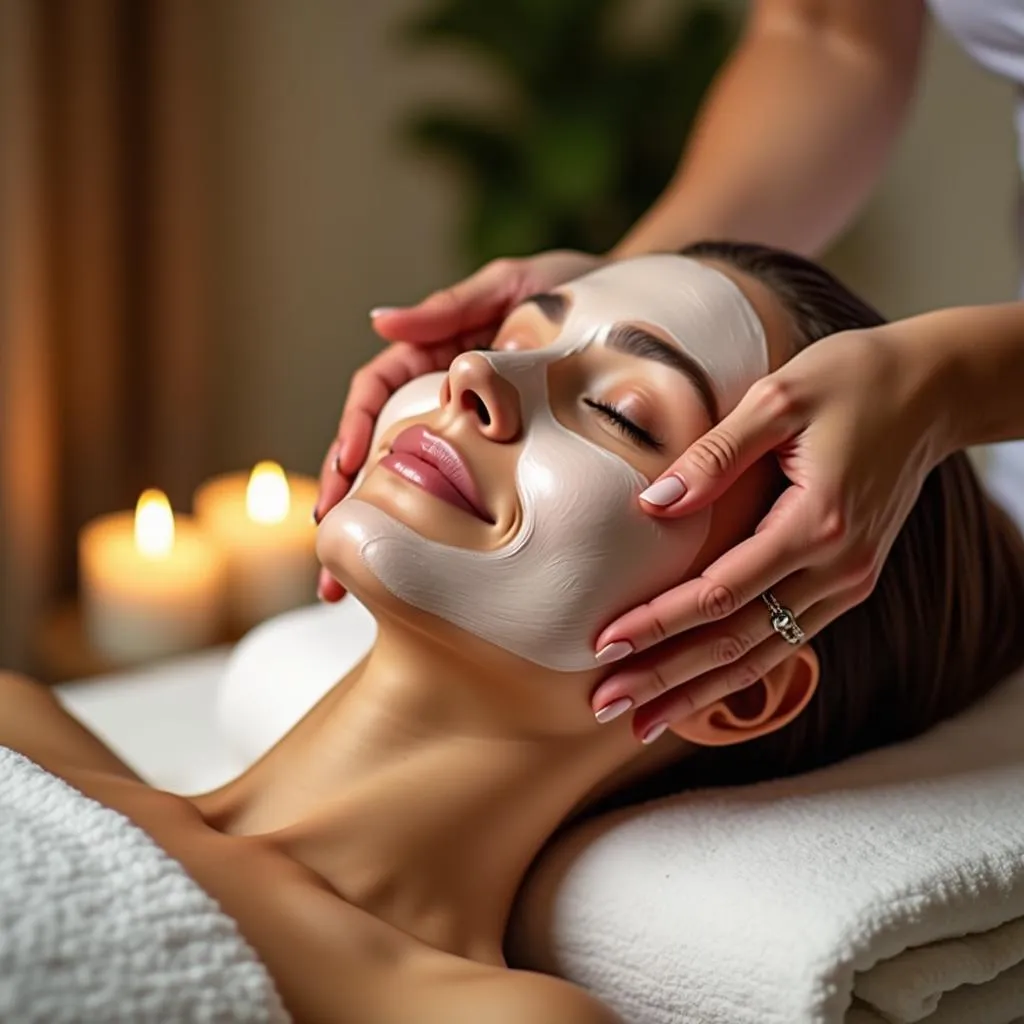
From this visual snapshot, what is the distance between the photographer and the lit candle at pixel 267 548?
242cm

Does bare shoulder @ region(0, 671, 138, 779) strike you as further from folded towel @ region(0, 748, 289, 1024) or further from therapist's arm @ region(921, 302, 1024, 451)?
therapist's arm @ region(921, 302, 1024, 451)

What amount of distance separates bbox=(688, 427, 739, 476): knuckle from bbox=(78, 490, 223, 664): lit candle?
4.88 feet

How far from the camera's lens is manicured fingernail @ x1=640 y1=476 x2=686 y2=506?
3.26 ft

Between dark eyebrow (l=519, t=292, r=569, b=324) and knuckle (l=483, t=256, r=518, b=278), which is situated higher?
dark eyebrow (l=519, t=292, r=569, b=324)

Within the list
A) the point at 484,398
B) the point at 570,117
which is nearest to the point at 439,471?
the point at 484,398

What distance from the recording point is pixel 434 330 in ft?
4.28

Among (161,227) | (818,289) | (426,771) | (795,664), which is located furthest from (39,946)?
(161,227)

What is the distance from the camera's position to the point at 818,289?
1206 mm

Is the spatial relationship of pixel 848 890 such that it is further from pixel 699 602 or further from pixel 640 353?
pixel 640 353

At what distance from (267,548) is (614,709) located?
1478mm

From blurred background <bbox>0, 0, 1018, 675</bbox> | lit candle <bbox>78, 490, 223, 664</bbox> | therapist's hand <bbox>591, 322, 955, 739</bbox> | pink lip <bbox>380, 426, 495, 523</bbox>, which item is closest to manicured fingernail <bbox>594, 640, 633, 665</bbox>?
therapist's hand <bbox>591, 322, 955, 739</bbox>

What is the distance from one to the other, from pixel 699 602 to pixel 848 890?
0.20 meters

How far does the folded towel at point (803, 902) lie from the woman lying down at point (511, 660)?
46 millimetres

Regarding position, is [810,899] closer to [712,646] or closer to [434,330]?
[712,646]
